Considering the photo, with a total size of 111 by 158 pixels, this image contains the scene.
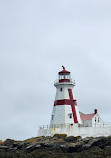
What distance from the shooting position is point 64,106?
166 feet

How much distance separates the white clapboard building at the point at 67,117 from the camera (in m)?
48.2

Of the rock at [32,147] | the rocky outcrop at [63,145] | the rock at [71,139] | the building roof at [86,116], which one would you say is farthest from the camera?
the building roof at [86,116]

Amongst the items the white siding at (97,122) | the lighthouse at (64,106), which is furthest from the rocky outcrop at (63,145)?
the white siding at (97,122)

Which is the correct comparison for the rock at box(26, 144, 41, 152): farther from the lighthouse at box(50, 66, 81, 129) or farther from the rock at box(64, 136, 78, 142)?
the lighthouse at box(50, 66, 81, 129)

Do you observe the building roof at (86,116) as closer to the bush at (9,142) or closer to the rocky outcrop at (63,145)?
the rocky outcrop at (63,145)

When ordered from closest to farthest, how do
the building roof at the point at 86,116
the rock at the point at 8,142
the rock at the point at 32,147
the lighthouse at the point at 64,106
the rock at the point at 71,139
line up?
the rock at the point at 32,147, the rock at the point at 71,139, the rock at the point at 8,142, the lighthouse at the point at 64,106, the building roof at the point at 86,116

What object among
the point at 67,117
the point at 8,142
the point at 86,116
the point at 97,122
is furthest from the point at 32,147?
the point at 97,122

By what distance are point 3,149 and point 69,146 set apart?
346 inches

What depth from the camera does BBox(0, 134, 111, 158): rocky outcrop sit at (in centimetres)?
4231

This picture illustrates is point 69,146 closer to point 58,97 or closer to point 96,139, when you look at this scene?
point 96,139

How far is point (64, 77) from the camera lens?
5297 centimetres

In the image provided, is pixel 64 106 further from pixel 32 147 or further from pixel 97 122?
pixel 32 147

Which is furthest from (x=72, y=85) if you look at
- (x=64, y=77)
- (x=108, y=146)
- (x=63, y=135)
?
(x=108, y=146)

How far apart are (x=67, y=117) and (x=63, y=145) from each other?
7579 millimetres
